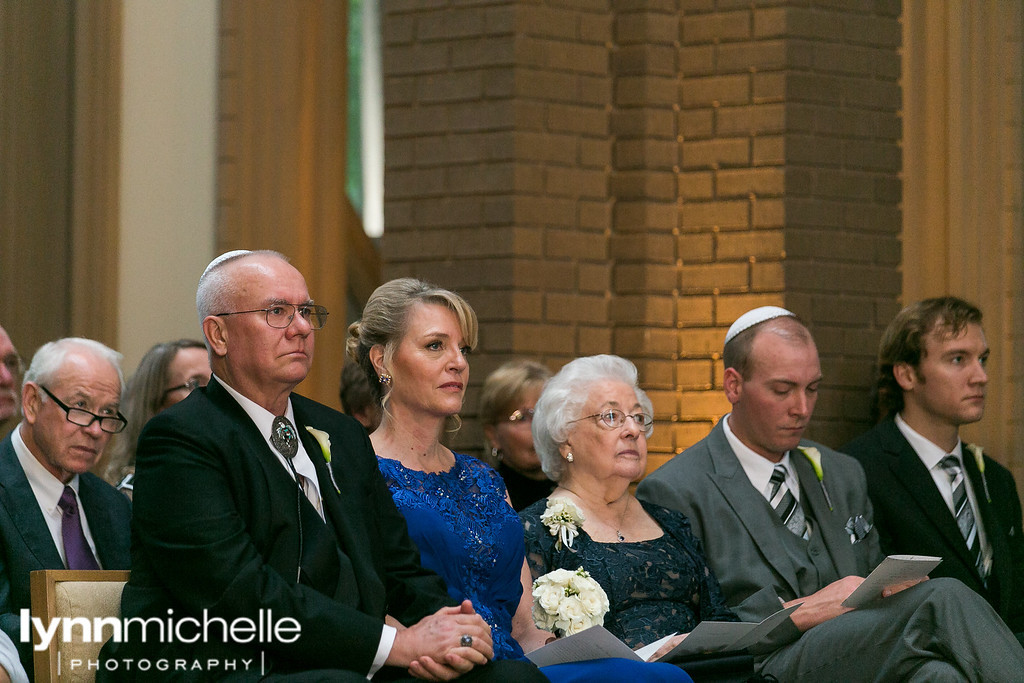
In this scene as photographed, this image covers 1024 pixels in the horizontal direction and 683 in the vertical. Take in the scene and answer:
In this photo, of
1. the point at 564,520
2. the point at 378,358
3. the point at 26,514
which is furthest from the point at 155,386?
the point at 564,520

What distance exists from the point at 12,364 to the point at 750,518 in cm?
254

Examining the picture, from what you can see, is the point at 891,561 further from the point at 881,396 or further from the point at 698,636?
the point at 881,396

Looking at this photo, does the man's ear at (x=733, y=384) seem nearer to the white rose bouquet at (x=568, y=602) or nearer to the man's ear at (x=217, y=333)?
the white rose bouquet at (x=568, y=602)

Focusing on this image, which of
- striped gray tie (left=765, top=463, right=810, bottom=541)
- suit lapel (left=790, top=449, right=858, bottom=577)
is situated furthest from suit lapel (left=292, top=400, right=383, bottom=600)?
suit lapel (left=790, top=449, right=858, bottom=577)

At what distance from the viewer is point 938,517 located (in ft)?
16.1

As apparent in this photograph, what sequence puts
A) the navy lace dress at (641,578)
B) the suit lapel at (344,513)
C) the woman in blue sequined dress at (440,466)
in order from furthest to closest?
the navy lace dress at (641,578)
the woman in blue sequined dress at (440,466)
the suit lapel at (344,513)

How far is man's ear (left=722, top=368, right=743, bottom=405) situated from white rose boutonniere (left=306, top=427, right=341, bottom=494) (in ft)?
6.29

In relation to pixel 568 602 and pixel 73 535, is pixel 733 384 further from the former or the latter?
pixel 73 535

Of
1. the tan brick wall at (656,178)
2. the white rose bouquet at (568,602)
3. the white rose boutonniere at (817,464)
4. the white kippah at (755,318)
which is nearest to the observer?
the white rose bouquet at (568,602)

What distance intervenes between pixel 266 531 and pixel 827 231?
3.40 meters

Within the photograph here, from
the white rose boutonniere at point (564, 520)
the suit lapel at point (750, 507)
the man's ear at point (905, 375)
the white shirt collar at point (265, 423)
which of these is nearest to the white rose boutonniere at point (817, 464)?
the suit lapel at point (750, 507)

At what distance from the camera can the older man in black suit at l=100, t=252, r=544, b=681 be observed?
294 centimetres

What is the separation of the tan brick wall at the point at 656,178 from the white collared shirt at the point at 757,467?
951 mm

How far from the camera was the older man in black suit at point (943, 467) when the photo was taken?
489 cm
